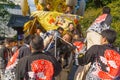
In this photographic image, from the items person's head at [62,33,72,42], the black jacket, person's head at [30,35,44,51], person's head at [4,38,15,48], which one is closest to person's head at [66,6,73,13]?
person's head at [62,33,72,42]

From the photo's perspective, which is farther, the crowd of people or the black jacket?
the black jacket

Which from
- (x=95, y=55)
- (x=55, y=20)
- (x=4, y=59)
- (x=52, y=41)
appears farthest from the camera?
(x=4, y=59)

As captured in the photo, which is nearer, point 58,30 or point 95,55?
point 95,55

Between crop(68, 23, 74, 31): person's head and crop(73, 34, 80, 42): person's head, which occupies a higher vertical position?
crop(68, 23, 74, 31): person's head

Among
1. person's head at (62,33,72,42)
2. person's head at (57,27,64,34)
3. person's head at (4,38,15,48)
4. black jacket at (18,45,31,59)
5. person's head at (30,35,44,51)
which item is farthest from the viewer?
person's head at (4,38,15,48)

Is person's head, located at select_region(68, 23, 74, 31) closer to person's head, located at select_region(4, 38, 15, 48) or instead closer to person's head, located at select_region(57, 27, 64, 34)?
person's head, located at select_region(57, 27, 64, 34)

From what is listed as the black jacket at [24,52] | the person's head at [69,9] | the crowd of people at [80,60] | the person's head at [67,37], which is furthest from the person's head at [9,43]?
the black jacket at [24,52]

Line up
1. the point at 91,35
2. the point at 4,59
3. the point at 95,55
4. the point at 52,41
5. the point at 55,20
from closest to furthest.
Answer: the point at 95,55
the point at 91,35
the point at 52,41
the point at 55,20
the point at 4,59

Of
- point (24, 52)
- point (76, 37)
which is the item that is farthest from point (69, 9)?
point (24, 52)

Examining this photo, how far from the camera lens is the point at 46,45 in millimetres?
10055

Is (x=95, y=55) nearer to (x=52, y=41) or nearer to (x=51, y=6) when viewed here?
(x=52, y=41)

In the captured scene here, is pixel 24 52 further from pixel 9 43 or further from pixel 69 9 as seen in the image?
pixel 9 43

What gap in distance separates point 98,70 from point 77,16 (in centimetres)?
352

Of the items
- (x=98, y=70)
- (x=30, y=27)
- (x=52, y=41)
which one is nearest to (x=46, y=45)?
(x=52, y=41)
